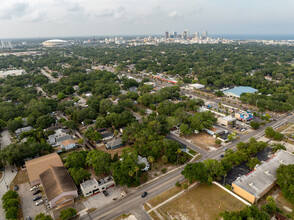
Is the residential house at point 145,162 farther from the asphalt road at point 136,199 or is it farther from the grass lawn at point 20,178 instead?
the grass lawn at point 20,178

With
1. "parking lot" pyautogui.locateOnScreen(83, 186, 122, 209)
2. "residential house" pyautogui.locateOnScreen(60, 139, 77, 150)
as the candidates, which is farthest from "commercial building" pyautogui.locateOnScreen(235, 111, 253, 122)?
"residential house" pyautogui.locateOnScreen(60, 139, 77, 150)

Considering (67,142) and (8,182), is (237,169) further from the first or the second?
(8,182)

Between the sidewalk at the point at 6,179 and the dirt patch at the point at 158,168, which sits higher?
the dirt patch at the point at 158,168

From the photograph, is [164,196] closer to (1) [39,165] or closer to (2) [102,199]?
(2) [102,199]

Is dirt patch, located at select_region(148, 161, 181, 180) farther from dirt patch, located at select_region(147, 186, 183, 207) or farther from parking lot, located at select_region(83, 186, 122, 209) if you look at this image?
parking lot, located at select_region(83, 186, 122, 209)

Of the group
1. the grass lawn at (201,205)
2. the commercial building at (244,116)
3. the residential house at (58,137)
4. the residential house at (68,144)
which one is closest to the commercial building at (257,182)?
the grass lawn at (201,205)

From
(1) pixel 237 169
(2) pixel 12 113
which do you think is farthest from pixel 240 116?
(2) pixel 12 113
